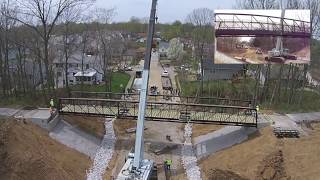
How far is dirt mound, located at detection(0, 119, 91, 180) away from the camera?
891 inches

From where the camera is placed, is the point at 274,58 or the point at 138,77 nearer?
the point at 274,58

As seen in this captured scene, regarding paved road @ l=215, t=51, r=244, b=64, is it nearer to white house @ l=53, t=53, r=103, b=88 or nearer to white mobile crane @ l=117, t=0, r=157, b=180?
white mobile crane @ l=117, t=0, r=157, b=180

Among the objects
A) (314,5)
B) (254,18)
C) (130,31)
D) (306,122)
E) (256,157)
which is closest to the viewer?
(256,157)

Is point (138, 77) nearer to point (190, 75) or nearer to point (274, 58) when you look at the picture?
point (190, 75)

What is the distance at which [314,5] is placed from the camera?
38.8 metres

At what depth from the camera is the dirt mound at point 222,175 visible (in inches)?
957

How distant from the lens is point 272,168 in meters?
24.0

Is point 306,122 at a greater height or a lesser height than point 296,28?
lesser

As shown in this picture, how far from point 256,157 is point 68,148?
11782mm

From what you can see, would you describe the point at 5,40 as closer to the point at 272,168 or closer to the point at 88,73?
the point at 88,73

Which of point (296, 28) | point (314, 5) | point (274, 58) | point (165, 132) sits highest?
point (314, 5)

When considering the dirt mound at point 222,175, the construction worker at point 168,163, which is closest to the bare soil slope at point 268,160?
the dirt mound at point 222,175

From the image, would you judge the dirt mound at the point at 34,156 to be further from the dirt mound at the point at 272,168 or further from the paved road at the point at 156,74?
the paved road at the point at 156,74

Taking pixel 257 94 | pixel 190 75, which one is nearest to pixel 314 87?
pixel 257 94
